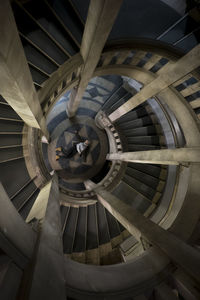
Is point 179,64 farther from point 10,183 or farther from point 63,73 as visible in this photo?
point 10,183

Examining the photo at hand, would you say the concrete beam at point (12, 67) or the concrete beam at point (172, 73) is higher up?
the concrete beam at point (172, 73)

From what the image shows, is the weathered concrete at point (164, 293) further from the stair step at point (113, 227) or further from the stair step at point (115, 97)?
the stair step at point (115, 97)

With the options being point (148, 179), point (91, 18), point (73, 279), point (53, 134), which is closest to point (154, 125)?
point (148, 179)

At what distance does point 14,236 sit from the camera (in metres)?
1.45

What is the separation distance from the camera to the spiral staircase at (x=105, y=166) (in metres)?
1.68

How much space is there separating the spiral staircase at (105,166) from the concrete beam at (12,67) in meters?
0.02

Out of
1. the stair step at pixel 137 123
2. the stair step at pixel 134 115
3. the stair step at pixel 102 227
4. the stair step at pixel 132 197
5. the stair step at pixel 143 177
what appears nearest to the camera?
the stair step at pixel 102 227

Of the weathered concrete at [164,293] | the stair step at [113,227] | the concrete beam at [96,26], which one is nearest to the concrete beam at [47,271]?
the weathered concrete at [164,293]

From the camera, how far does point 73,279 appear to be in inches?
66.7

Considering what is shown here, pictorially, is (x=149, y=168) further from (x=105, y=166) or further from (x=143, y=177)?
(x=105, y=166)

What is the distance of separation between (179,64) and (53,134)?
618 cm

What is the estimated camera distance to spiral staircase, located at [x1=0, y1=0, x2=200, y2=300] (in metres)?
1.68

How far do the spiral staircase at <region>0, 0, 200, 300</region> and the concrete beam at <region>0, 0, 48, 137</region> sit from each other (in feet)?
0.08

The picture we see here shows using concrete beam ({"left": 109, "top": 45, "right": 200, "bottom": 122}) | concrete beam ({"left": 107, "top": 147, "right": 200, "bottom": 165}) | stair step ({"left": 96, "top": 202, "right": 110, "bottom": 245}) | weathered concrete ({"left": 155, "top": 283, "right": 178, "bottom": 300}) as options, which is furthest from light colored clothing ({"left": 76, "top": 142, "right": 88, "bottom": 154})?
weathered concrete ({"left": 155, "top": 283, "right": 178, "bottom": 300})
